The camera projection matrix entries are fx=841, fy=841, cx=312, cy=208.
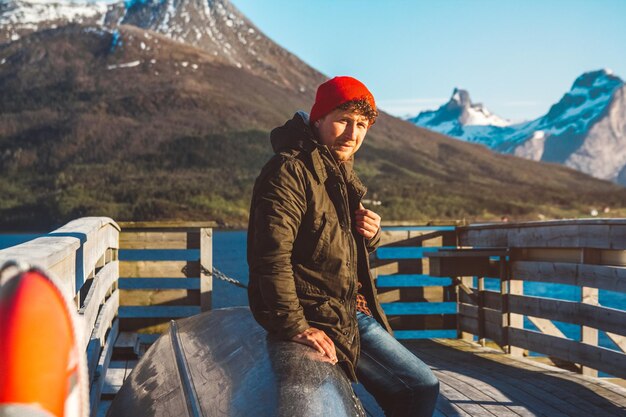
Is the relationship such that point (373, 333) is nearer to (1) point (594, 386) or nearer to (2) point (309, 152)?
(2) point (309, 152)

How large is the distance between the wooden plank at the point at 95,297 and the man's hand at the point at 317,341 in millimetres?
974

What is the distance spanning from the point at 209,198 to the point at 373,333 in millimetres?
164861

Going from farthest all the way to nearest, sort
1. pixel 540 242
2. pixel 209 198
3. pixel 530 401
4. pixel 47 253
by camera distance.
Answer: pixel 209 198, pixel 540 242, pixel 530 401, pixel 47 253

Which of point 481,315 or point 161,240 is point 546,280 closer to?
point 481,315

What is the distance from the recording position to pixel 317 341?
2.85 m

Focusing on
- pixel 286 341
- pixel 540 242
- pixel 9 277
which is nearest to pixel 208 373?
pixel 286 341

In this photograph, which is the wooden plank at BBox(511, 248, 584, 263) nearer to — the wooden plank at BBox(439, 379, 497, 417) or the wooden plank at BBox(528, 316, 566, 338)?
the wooden plank at BBox(528, 316, 566, 338)

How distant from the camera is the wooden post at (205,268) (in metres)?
8.22

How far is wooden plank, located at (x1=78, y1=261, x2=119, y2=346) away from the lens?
421cm

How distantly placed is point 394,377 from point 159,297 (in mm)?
5759

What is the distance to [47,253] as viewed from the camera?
102 inches

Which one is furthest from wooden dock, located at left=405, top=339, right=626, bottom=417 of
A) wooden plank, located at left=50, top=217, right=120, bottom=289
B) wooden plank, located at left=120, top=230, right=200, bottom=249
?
wooden plank, located at left=120, top=230, right=200, bottom=249

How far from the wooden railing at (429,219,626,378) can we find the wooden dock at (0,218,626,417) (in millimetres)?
12

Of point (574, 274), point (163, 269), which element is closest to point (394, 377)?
point (574, 274)
